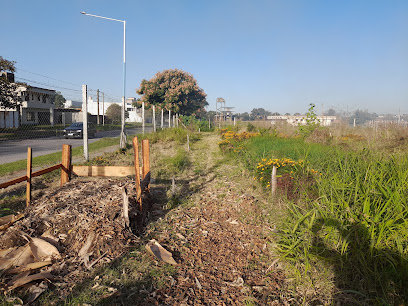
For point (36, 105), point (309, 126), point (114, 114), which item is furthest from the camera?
point (114, 114)

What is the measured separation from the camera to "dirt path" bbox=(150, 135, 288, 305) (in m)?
2.88

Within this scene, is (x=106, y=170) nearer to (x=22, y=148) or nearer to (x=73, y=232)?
(x=73, y=232)

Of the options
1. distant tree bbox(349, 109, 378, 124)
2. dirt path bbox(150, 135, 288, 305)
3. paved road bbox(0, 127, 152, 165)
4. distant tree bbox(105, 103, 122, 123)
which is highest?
distant tree bbox(105, 103, 122, 123)

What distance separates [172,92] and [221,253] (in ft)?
114

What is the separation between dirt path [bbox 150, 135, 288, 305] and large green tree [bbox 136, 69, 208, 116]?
31.1 metres

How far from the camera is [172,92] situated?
3700cm

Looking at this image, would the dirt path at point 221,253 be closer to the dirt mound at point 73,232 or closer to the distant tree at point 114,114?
the dirt mound at point 73,232

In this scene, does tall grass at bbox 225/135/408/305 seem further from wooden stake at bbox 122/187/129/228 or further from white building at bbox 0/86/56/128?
white building at bbox 0/86/56/128

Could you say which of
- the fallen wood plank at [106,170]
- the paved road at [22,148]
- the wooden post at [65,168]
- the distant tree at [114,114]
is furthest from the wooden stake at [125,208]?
the distant tree at [114,114]

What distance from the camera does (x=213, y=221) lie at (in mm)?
4844

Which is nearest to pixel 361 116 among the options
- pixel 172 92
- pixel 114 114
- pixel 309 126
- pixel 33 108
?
pixel 309 126

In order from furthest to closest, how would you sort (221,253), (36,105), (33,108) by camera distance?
(36,105) < (33,108) < (221,253)

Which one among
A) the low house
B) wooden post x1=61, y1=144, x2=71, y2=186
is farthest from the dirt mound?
the low house

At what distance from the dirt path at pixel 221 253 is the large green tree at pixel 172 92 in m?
31.1
